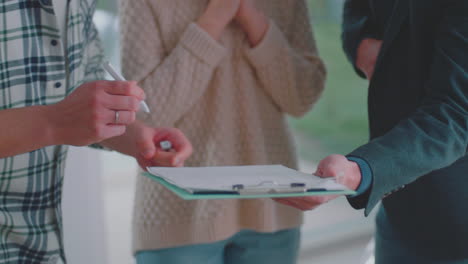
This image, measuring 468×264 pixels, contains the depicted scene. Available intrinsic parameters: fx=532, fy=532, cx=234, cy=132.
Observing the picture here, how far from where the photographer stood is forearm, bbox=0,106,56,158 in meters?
0.80

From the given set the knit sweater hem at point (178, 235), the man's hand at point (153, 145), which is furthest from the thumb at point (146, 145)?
the knit sweater hem at point (178, 235)

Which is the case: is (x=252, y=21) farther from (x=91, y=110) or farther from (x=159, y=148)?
(x=91, y=110)

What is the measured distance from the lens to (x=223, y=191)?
0.69 m

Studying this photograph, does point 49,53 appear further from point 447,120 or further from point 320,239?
point 320,239

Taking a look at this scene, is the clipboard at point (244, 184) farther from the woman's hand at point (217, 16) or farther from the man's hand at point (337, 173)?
the woman's hand at point (217, 16)

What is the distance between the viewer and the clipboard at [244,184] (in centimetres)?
69

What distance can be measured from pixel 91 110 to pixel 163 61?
1.40 ft

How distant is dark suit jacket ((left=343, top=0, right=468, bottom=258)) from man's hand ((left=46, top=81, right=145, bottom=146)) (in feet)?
1.24

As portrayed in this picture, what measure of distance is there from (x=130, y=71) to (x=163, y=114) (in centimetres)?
12

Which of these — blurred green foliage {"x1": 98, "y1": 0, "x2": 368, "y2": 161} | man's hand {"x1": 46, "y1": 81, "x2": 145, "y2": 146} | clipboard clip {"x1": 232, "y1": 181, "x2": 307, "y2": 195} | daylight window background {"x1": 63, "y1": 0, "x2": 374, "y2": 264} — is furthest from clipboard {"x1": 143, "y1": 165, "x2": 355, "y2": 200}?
blurred green foliage {"x1": 98, "y1": 0, "x2": 368, "y2": 161}

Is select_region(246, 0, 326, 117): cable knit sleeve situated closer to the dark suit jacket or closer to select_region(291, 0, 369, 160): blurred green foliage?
the dark suit jacket

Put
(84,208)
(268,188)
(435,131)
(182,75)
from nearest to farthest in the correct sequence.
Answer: (268,188) → (435,131) → (182,75) → (84,208)

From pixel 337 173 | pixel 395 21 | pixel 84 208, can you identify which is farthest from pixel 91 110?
pixel 84 208

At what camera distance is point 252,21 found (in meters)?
1.23
